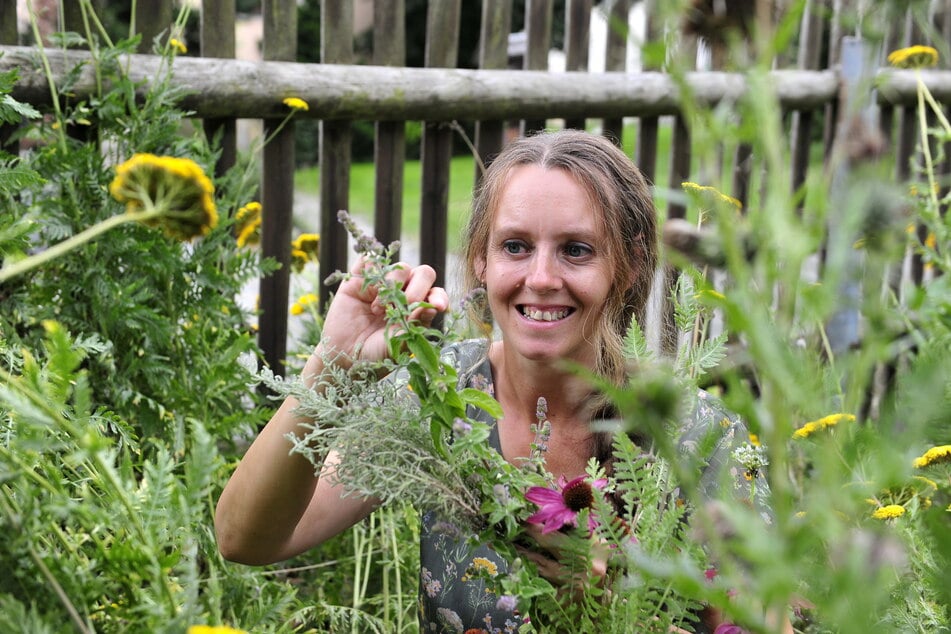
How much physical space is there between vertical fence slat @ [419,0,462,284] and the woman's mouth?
56.7 inches

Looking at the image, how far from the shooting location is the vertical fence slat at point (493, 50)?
3.02 meters

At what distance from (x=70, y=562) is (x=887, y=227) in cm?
56

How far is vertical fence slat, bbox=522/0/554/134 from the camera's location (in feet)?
10.3

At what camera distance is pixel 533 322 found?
5.22 feet

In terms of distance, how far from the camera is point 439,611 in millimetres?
1704

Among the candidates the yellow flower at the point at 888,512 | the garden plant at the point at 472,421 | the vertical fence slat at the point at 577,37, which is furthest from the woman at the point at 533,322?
the vertical fence slat at the point at 577,37

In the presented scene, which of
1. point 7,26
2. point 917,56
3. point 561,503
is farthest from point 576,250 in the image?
point 917,56

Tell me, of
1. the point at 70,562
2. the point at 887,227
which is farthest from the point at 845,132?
the point at 70,562

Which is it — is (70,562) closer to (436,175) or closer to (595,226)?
(595,226)

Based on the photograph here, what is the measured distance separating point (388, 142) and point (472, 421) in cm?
215

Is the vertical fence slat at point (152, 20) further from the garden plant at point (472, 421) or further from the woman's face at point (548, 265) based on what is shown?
the woman's face at point (548, 265)

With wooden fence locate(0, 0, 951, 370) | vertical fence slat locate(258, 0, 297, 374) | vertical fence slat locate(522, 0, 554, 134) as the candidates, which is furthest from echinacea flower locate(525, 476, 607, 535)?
vertical fence slat locate(522, 0, 554, 134)

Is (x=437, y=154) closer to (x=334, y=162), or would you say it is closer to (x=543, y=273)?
(x=334, y=162)

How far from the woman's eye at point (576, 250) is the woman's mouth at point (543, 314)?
0.30 ft
